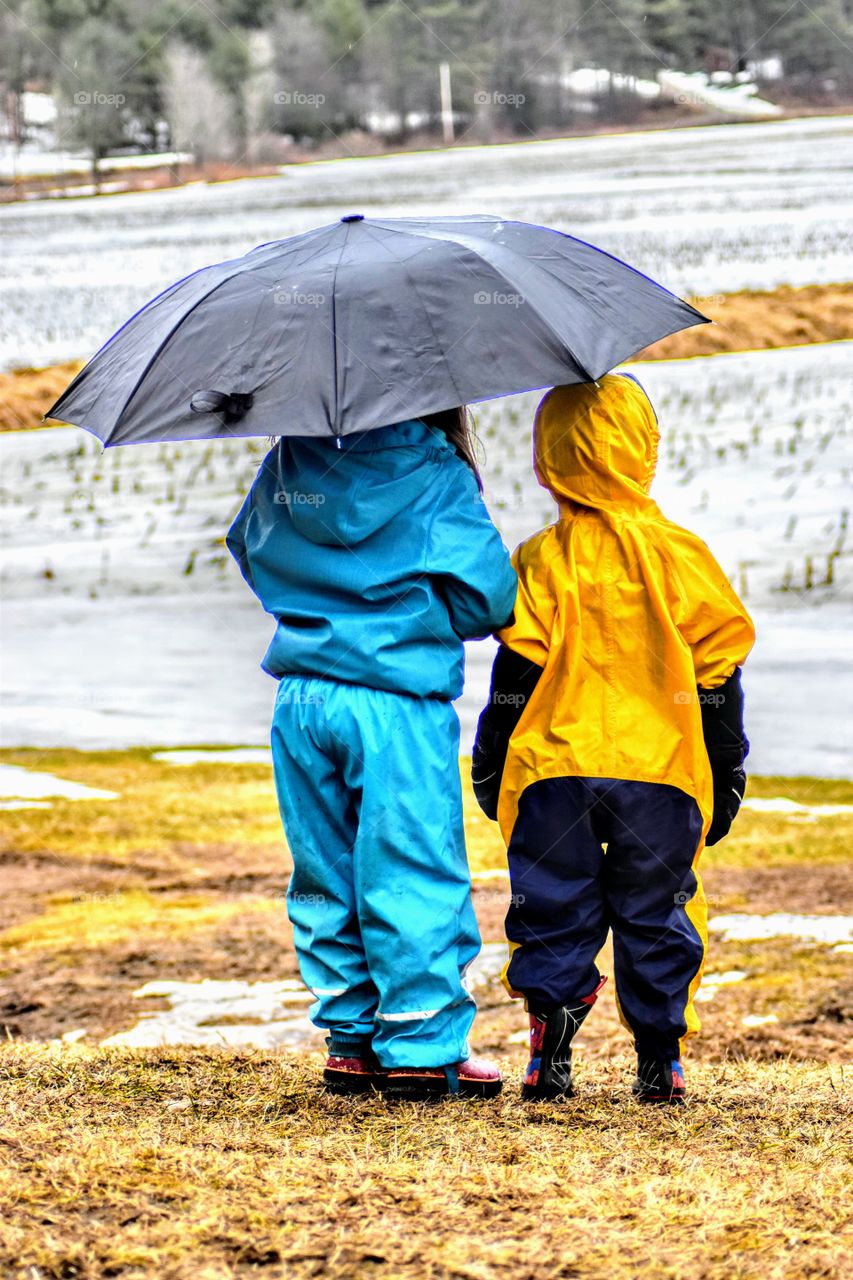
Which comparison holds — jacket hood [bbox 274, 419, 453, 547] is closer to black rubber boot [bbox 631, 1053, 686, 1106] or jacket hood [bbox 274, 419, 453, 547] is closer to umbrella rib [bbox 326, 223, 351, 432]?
umbrella rib [bbox 326, 223, 351, 432]

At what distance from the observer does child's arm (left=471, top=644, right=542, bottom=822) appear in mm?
3010

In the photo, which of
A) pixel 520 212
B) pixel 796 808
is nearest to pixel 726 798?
pixel 796 808

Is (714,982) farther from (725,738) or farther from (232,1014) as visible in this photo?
(725,738)

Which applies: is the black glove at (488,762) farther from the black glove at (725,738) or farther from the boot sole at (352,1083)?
the boot sole at (352,1083)

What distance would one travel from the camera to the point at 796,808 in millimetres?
8250

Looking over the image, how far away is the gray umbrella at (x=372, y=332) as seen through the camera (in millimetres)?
2771

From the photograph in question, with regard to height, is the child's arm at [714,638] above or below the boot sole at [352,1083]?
above

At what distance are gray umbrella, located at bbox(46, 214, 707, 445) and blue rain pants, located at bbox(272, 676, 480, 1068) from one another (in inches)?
22.6

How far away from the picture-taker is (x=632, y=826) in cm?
294

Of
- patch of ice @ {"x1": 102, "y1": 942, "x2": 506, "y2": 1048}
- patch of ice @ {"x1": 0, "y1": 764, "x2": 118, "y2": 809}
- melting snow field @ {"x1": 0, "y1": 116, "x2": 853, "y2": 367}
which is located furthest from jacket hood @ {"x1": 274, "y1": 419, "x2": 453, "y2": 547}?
melting snow field @ {"x1": 0, "y1": 116, "x2": 853, "y2": 367}

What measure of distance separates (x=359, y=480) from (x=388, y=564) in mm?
179

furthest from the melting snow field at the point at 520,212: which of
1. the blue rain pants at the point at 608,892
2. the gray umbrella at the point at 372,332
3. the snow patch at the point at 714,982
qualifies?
the blue rain pants at the point at 608,892

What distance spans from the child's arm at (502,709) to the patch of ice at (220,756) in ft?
22.4

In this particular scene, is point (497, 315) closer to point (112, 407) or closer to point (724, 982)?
point (112, 407)
